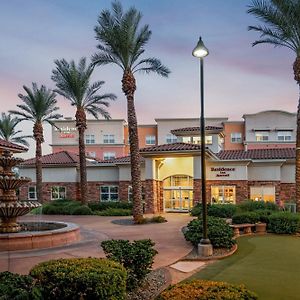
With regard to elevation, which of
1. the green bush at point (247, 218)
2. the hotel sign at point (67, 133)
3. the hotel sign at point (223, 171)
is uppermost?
the hotel sign at point (67, 133)

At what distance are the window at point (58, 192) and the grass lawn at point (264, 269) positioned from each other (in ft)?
81.7

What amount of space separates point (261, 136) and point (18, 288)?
5765cm

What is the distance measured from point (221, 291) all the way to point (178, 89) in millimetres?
26754

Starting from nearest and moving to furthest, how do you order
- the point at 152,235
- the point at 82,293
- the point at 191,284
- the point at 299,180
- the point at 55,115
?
the point at 82,293, the point at 191,284, the point at 152,235, the point at 299,180, the point at 55,115

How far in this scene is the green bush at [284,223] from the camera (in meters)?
18.5

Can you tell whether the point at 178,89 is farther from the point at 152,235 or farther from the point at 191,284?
Answer: the point at 191,284

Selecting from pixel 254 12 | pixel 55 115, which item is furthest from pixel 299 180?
pixel 55 115

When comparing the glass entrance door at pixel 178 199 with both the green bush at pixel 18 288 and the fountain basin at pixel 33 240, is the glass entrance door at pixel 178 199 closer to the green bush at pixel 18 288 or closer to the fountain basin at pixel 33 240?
the fountain basin at pixel 33 240

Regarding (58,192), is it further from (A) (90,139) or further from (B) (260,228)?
(A) (90,139)

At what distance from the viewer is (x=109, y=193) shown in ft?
121

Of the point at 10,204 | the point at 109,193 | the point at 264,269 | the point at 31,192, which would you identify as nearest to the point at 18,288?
the point at 264,269

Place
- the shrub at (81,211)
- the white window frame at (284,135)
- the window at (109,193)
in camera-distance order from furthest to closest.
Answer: the white window frame at (284,135) → the window at (109,193) → the shrub at (81,211)

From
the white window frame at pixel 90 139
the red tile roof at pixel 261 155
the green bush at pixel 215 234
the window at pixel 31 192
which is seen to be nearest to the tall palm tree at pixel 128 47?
the green bush at pixel 215 234

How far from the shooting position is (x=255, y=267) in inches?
452
